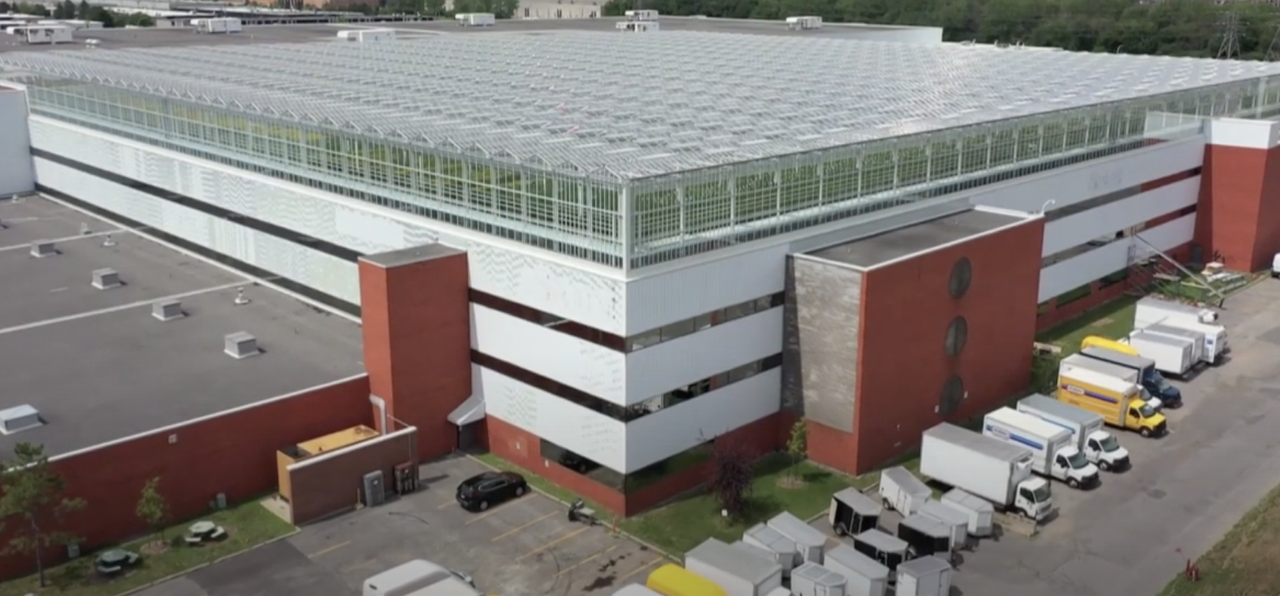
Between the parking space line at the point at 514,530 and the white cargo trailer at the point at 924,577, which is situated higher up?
the white cargo trailer at the point at 924,577

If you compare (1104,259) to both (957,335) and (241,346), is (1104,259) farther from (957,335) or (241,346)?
(241,346)

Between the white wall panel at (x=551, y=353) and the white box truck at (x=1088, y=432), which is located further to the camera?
the white box truck at (x=1088, y=432)

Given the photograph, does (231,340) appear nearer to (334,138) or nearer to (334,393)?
(334,393)

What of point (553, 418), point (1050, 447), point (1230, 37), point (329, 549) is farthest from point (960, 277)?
point (1230, 37)

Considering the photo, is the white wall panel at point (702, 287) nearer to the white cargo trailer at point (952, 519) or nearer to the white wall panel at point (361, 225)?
the white wall panel at point (361, 225)

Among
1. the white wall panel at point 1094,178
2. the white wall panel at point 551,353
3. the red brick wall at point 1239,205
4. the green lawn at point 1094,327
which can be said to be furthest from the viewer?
the red brick wall at point 1239,205

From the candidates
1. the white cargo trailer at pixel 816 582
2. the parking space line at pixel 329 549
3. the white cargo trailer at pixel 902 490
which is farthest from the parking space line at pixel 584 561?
the white cargo trailer at pixel 902 490
